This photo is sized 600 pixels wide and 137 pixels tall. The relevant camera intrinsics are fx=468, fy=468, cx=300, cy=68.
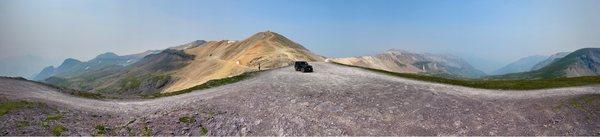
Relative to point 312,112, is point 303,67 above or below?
above

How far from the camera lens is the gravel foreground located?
3619cm

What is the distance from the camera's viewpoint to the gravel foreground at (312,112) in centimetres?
3619

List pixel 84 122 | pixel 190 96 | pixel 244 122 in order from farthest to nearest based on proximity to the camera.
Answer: pixel 190 96, pixel 244 122, pixel 84 122

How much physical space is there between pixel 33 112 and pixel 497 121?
3743 centimetres

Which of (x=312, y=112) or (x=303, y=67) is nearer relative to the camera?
(x=312, y=112)

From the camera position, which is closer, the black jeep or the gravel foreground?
the gravel foreground

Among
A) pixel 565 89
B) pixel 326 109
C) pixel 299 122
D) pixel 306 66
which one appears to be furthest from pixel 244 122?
pixel 565 89

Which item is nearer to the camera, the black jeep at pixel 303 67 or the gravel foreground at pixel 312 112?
the gravel foreground at pixel 312 112

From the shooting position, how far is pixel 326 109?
140 ft

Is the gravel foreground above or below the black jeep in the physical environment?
below

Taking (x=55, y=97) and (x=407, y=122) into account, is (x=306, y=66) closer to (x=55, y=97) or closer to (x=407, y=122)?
(x=407, y=122)

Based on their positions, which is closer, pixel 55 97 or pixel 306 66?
pixel 55 97

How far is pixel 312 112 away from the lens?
41.7 meters

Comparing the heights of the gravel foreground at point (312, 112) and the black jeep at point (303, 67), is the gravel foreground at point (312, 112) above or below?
below
